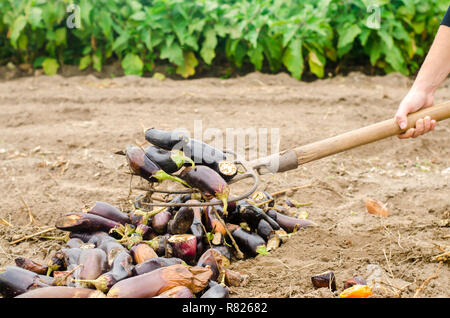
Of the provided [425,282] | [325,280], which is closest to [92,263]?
[325,280]

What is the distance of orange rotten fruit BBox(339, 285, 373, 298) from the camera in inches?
76.9

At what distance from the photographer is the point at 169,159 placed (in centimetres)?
240

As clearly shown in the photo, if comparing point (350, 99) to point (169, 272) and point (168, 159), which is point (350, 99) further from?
point (169, 272)

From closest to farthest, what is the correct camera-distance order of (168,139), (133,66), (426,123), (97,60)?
(168,139)
(426,123)
(133,66)
(97,60)

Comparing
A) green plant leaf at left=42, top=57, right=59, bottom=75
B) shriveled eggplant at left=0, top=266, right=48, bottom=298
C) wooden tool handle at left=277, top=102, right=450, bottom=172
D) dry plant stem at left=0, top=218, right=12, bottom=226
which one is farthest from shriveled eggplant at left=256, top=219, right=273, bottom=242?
green plant leaf at left=42, top=57, right=59, bottom=75

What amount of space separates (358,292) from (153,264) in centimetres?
94

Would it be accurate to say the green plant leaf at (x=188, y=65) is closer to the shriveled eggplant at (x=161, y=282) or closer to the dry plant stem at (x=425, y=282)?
the shriveled eggplant at (x=161, y=282)

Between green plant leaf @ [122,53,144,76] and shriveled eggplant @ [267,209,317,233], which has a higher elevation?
green plant leaf @ [122,53,144,76]

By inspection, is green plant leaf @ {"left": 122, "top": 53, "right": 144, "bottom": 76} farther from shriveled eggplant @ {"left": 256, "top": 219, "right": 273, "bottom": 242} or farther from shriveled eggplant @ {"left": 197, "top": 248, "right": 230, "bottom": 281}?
shriveled eggplant @ {"left": 197, "top": 248, "right": 230, "bottom": 281}

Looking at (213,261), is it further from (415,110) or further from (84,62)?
(84,62)

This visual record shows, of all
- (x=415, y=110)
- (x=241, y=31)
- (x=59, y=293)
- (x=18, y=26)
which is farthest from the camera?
(x=18, y=26)

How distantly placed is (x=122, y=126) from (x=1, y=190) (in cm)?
159

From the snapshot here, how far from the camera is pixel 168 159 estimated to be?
7.88ft
